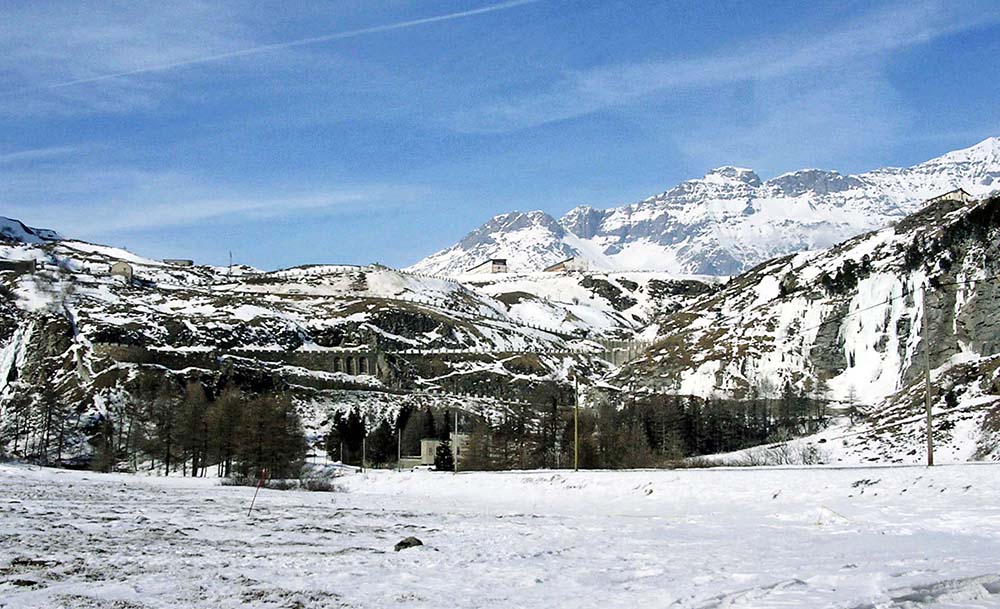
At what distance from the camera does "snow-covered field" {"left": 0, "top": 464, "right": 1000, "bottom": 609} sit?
45.8ft

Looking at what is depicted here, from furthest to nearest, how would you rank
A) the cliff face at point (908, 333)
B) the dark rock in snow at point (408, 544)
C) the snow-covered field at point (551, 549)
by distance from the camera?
the cliff face at point (908, 333), the dark rock in snow at point (408, 544), the snow-covered field at point (551, 549)

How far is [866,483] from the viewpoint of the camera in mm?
31766

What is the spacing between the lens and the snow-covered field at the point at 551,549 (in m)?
14.0

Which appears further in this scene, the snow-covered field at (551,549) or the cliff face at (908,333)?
the cliff face at (908,333)

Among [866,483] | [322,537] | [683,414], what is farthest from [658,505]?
[683,414]

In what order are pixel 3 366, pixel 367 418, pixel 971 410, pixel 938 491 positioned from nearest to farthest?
pixel 938 491 < pixel 971 410 < pixel 3 366 < pixel 367 418

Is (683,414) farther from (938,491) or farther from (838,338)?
(938,491)

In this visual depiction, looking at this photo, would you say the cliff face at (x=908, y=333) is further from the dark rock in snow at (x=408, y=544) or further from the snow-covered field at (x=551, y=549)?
the dark rock in snow at (x=408, y=544)

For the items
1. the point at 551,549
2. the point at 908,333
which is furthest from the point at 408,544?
the point at 908,333

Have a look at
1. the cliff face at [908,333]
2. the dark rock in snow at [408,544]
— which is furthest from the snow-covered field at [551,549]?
the cliff face at [908,333]

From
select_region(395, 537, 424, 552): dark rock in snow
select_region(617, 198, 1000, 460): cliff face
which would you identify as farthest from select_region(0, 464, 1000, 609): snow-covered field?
select_region(617, 198, 1000, 460): cliff face

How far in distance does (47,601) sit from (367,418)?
146 m

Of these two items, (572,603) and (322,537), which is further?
(322,537)

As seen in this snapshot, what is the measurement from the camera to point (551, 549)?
2123 cm
